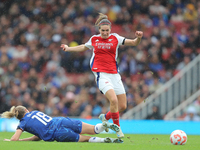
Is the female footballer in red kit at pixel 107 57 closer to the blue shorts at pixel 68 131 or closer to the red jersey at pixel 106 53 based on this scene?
the red jersey at pixel 106 53

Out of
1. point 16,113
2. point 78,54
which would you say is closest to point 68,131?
point 16,113

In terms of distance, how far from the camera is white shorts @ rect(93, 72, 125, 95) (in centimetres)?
734

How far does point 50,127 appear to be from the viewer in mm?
6660

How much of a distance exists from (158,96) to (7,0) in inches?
361

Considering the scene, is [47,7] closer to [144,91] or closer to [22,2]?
[22,2]

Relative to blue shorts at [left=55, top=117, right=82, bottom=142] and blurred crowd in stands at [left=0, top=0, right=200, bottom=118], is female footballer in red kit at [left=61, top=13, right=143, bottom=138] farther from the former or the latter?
blurred crowd in stands at [left=0, top=0, right=200, bottom=118]

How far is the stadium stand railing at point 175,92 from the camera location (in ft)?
45.3

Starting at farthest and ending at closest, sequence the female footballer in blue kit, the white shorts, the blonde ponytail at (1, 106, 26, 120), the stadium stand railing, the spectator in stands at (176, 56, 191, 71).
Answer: the spectator in stands at (176, 56, 191, 71) → the stadium stand railing → the white shorts → the blonde ponytail at (1, 106, 26, 120) → the female footballer in blue kit

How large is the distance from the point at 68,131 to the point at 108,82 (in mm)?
1334

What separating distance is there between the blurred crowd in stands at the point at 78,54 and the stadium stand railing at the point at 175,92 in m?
0.43

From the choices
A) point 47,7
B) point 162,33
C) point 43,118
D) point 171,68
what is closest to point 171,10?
point 162,33

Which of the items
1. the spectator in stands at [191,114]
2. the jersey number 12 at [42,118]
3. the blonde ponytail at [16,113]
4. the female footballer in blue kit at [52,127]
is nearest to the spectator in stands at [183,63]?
the spectator in stands at [191,114]

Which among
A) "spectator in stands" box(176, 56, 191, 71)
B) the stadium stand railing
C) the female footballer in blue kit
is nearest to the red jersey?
the female footballer in blue kit

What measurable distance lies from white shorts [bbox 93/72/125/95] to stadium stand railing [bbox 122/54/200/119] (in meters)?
6.37
